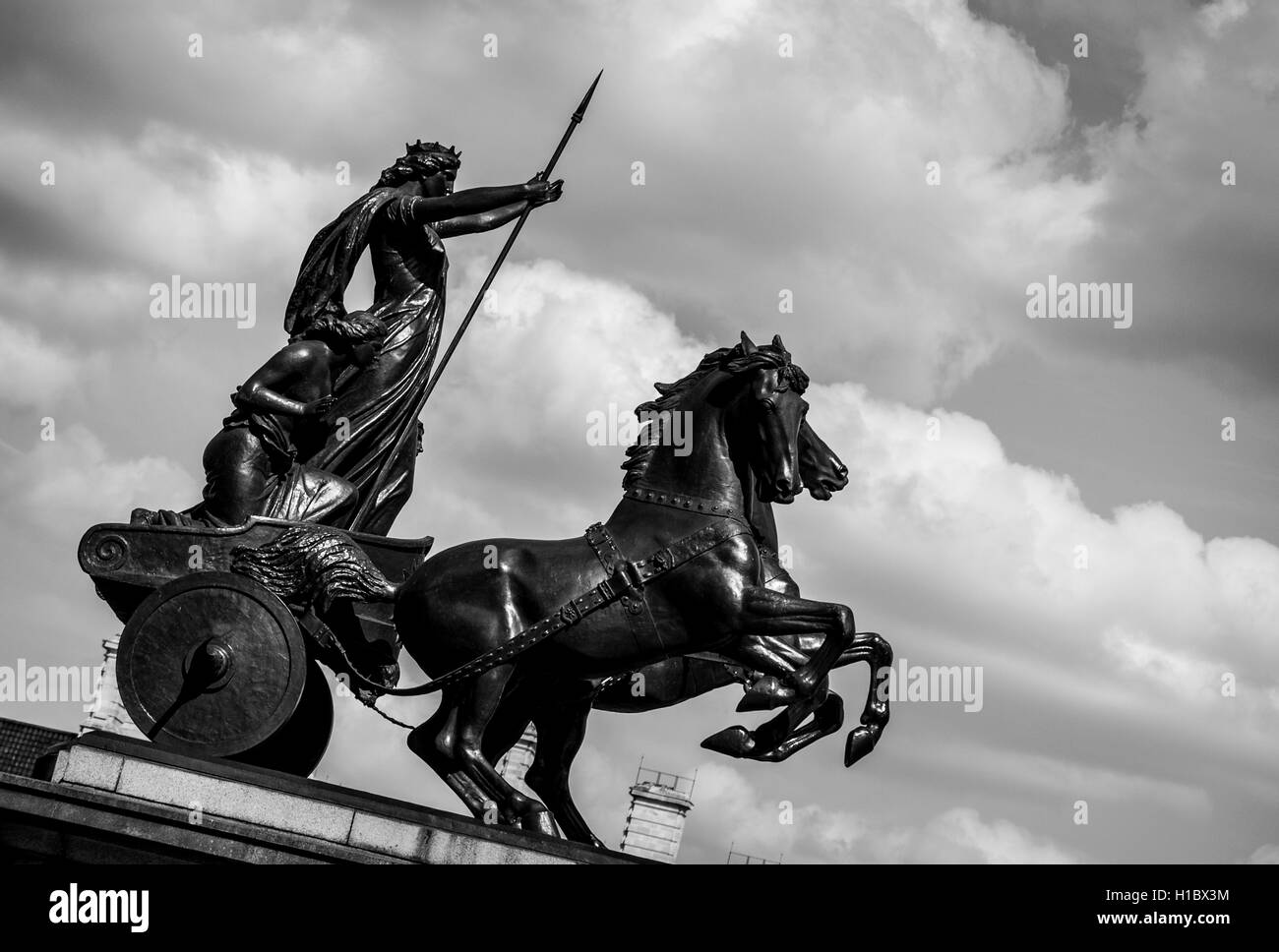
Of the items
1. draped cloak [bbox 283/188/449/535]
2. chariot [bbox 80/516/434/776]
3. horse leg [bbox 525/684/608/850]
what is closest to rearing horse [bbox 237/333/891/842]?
horse leg [bbox 525/684/608/850]

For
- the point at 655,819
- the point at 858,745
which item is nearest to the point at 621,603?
the point at 858,745

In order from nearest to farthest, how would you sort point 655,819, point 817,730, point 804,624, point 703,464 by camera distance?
point 804,624, point 703,464, point 817,730, point 655,819

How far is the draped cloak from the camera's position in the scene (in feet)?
39.5

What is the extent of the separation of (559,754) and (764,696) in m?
1.43

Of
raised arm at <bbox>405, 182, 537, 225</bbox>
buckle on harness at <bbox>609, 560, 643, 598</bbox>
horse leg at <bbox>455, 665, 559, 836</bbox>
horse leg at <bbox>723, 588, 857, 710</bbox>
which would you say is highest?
raised arm at <bbox>405, 182, 537, 225</bbox>

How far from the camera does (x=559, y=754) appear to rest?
11.0m

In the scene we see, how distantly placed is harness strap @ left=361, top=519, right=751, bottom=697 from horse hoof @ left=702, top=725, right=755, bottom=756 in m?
0.96

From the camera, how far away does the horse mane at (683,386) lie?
10.5 metres

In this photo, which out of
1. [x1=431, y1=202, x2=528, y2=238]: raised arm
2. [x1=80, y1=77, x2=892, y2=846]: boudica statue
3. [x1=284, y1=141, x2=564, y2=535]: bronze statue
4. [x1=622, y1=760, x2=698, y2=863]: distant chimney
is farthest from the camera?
[x1=622, y1=760, x2=698, y2=863]: distant chimney

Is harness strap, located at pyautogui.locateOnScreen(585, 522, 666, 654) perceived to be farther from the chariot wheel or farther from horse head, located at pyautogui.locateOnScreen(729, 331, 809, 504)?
the chariot wheel

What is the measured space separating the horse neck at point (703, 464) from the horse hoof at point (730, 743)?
4.29 ft

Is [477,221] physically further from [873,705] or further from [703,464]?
[873,705]

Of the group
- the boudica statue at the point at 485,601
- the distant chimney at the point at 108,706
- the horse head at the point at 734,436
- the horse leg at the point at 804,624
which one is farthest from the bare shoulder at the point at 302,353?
the distant chimney at the point at 108,706

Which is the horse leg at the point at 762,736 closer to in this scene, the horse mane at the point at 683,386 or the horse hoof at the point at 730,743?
the horse hoof at the point at 730,743
